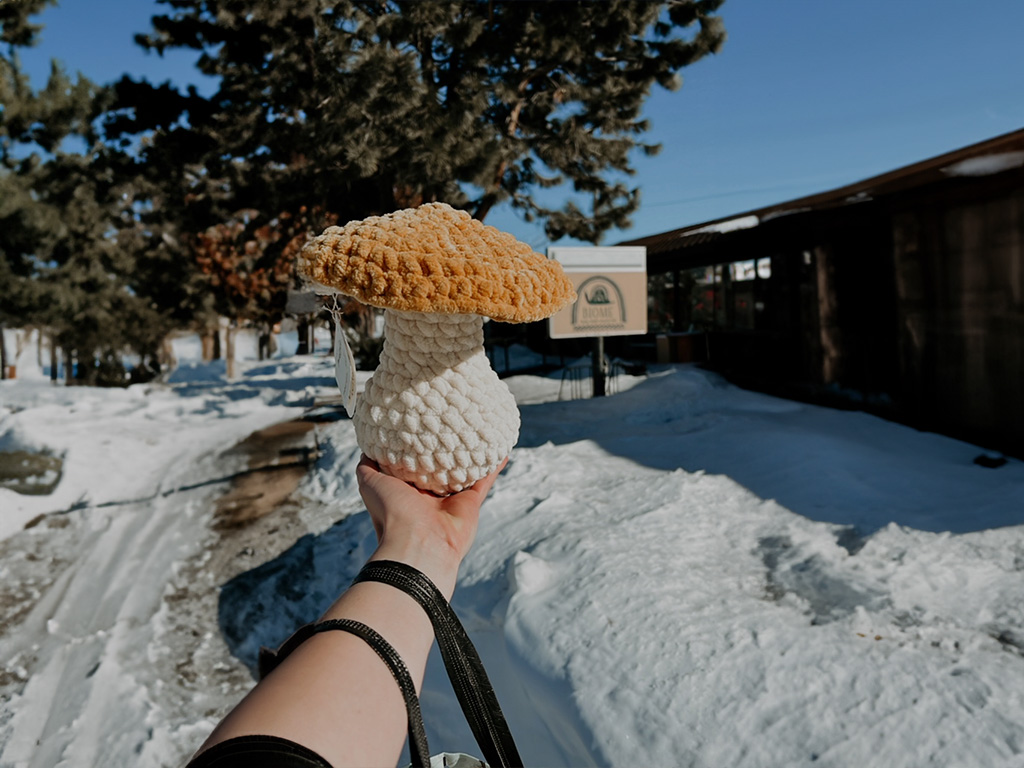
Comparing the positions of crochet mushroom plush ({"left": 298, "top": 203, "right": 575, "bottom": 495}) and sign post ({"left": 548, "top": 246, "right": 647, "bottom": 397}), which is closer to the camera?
crochet mushroom plush ({"left": 298, "top": 203, "right": 575, "bottom": 495})

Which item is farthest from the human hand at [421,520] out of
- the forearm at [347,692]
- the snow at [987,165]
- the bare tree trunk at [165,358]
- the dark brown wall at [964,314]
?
the bare tree trunk at [165,358]

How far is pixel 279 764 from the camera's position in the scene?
0.84 metres

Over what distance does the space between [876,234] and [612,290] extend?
Answer: 12.7ft

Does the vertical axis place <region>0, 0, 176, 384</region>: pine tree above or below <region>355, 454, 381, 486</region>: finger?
above

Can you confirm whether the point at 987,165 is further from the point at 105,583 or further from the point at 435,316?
the point at 105,583

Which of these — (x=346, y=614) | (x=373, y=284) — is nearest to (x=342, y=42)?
(x=373, y=284)

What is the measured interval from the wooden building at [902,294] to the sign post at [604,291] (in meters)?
2.97

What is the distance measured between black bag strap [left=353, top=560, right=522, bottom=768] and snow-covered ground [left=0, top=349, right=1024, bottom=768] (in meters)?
1.66

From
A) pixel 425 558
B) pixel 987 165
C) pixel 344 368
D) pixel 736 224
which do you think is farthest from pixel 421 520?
pixel 736 224

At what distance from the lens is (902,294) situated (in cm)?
828

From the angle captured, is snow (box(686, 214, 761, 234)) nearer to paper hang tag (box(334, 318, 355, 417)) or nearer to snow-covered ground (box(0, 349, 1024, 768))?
snow-covered ground (box(0, 349, 1024, 768))

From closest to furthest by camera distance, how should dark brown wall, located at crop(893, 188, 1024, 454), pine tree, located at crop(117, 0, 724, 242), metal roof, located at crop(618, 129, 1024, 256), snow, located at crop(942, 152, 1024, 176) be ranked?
snow, located at crop(942, 152, 1024, 176), metal roof, located at crop(618, 129, 1024, 256), dark brown wall, located at crop(893, 188, 1024, 454), pine tree, located at crop(117, 0, 724, 242)

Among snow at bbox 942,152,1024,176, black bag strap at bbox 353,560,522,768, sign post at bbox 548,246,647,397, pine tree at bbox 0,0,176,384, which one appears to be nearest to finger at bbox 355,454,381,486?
black bag strap at bbox 353,560,522,768

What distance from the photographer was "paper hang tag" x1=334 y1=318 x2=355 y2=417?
1759 mm
